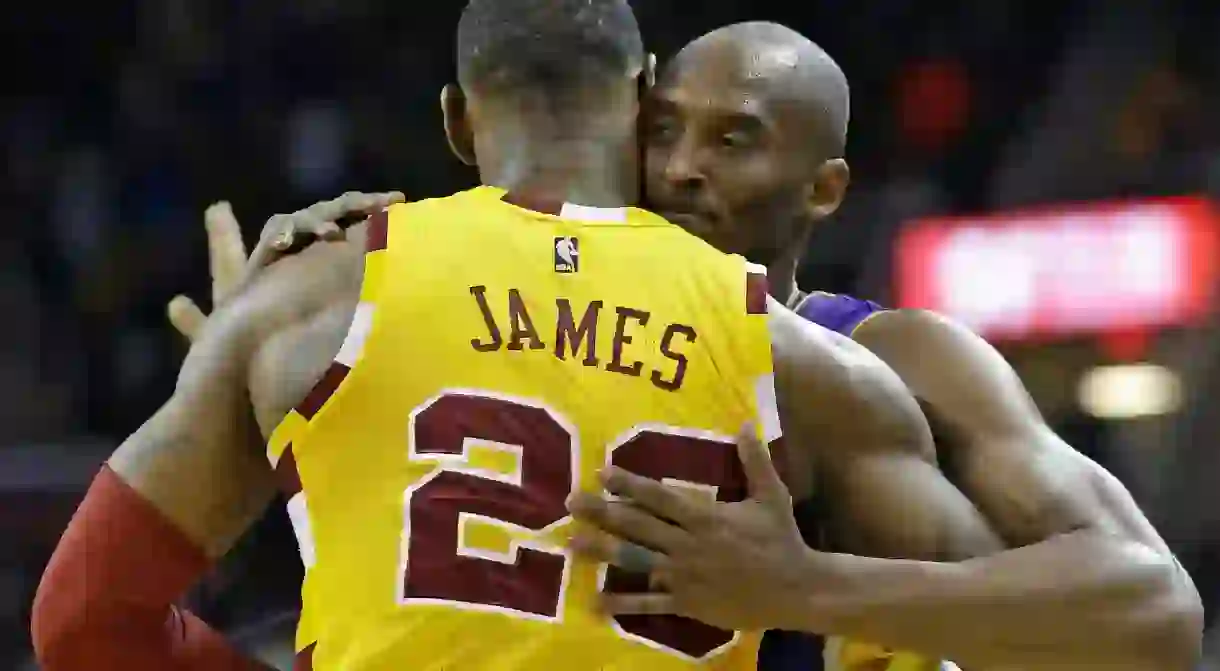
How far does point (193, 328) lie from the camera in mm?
2021

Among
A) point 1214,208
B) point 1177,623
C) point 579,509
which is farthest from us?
point 1214,208

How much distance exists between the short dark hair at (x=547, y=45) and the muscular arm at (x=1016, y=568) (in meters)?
0.50

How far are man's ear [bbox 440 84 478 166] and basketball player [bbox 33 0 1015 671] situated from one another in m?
0.13

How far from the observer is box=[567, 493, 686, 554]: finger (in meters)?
1.47

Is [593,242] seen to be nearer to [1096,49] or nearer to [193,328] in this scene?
[193,328]

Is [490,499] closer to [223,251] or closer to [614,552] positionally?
[614,552]

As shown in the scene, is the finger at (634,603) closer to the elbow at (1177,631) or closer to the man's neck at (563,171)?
the man's neck at (563,171)

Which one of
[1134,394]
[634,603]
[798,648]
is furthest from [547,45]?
[1134,394]

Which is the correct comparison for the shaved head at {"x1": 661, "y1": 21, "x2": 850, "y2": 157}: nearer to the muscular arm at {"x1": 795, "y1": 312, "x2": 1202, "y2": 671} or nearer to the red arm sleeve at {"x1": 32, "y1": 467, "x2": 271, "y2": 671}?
the muscular arm at {"x1": 795, "y1": 312, "x2": 1202, "y2": 671}

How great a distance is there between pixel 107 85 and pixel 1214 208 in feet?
14.1

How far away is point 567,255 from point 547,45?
0.81 feet

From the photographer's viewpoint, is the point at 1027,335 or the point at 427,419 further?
the point at 1027,335

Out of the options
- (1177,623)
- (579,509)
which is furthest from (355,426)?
(1177,623)

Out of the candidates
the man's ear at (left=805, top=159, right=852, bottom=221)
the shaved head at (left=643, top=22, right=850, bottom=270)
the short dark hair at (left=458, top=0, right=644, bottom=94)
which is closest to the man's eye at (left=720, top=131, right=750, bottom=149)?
the shaved head at (left=643, top=22, right=850, bottom=270)
